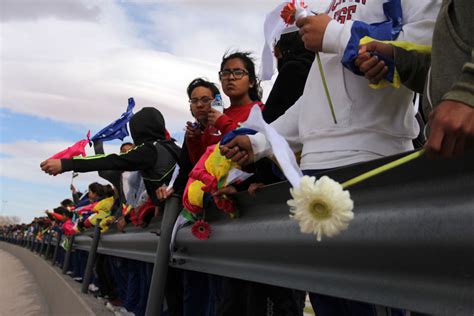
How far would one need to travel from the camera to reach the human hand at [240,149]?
232 centimetres

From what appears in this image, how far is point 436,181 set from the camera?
1388mm

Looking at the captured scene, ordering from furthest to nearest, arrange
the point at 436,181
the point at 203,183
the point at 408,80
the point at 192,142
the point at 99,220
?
the point at 99,220
the point at 192,142
the point at 203,183
the point at 408,80
the point at 436,181

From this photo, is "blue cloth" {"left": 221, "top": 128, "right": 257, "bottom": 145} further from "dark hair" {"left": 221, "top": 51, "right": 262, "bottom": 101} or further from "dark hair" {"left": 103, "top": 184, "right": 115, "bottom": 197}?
"dark hair" {"left": 103, "top": 184, "right": 115, "bottom": 197}

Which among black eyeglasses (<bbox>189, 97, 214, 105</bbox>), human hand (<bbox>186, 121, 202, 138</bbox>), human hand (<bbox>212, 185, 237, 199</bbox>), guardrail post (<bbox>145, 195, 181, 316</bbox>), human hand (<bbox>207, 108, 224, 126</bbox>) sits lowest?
guardrail post (<bbox>145, 195, 181, 316</bbox>)

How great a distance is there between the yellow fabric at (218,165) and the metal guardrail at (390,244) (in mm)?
355

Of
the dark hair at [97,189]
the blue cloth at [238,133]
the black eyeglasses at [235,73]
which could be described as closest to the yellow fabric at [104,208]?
the dark hair at [97,189]

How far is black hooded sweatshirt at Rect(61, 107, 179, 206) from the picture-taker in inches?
173

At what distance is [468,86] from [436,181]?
0.26 meters

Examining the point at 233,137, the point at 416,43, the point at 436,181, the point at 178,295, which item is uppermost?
the point at 416,43

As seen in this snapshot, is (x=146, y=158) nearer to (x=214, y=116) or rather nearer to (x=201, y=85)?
(x=201, y=85)

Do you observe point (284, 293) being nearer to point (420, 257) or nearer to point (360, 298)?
point (360, 298)

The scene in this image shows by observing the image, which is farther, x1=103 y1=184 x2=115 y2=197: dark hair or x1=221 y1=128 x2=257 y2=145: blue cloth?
x1=103 y1=184 x2=115 y2=197: dark hair

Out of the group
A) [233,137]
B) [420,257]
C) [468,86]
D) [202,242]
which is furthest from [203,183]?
[468,86]

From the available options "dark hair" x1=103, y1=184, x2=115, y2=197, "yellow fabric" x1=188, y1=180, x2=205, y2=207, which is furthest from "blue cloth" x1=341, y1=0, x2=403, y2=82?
"dark hair" x1=103, y1=184, x2=115, y2=197
